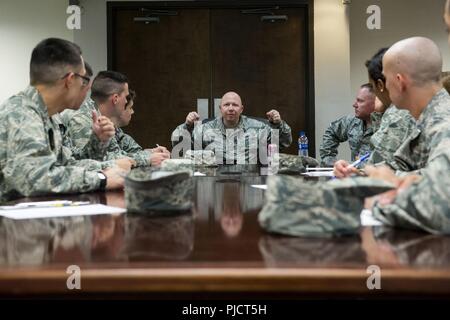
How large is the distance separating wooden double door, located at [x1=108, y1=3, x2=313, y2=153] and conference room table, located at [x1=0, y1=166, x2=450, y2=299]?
4.29 m

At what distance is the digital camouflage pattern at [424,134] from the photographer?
149 centimetres

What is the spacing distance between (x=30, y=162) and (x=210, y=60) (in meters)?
3.80

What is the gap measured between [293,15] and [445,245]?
15.4ft

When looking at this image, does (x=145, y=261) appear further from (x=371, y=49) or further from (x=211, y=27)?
(x=371, y=49)

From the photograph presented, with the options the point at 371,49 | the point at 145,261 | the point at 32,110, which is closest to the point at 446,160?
the point at 145,261

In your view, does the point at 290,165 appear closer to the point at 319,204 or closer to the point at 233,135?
the point at 233,135

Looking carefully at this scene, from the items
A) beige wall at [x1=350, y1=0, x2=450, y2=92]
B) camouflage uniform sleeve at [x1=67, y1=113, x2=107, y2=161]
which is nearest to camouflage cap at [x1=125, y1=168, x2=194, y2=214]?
camouflage uniform sleeve at [x1=67, y1=113, x2=107, y2=161]

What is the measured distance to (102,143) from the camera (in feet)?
9.40

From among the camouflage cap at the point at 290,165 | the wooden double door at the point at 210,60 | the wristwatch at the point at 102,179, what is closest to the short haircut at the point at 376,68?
→ the camouflage cap at the point at 290,165

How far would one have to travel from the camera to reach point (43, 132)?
1.75 meters

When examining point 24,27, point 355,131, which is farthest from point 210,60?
point 24,27

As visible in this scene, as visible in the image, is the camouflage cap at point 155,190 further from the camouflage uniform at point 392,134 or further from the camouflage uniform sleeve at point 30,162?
the camouflage uniform at point 392,134

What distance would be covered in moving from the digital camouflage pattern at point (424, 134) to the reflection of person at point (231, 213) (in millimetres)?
559

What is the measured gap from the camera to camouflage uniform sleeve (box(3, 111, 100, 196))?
1.68 m
